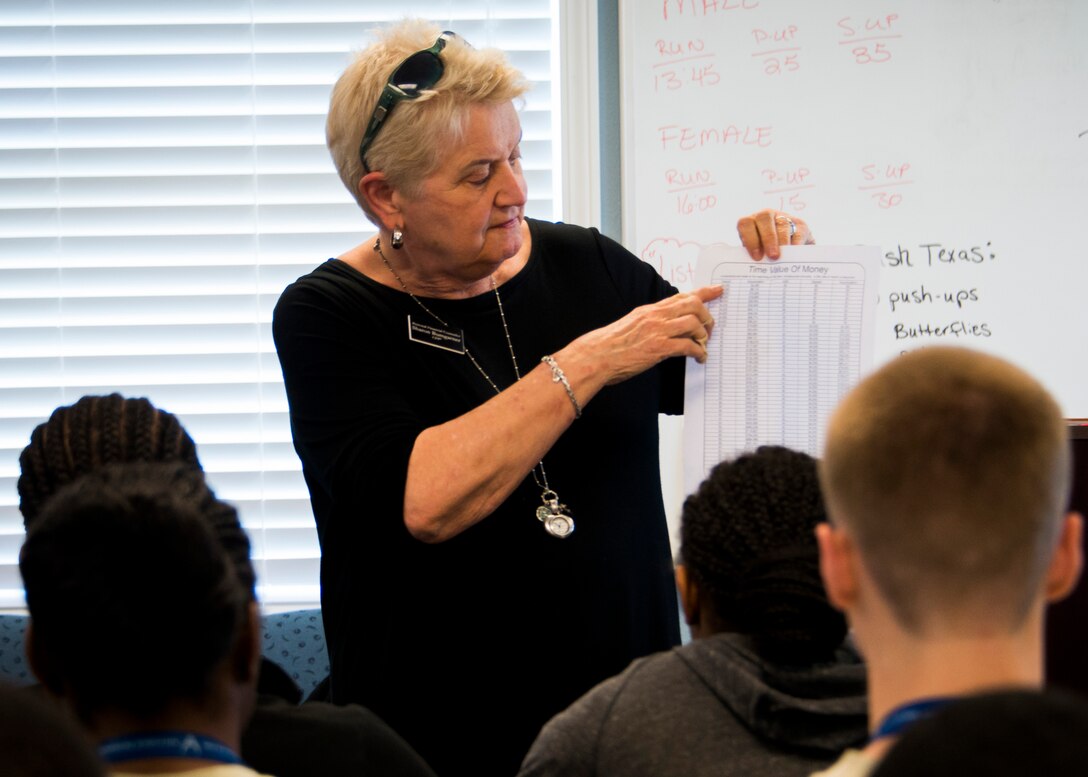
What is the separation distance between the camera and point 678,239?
9.52 feet

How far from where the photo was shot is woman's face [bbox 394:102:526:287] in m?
1.76

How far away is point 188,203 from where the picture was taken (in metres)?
3.08

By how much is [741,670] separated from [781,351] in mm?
718

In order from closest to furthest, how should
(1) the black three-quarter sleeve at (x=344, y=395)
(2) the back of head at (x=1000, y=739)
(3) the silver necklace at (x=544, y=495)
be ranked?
1. (2) the back of head at (x=1000, y=739)
2. (1) the black three-quarter sleeve at (x=344, y=395)
3. (3) the silver necklace at (x=544, y=495)

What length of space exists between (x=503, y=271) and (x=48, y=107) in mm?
1771

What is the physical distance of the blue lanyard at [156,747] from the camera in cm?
90

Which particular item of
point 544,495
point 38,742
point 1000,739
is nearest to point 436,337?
point 544,495

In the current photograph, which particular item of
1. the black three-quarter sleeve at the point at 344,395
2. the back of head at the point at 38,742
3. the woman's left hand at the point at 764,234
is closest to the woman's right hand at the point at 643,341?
the woman's left hand at the point at 764,234

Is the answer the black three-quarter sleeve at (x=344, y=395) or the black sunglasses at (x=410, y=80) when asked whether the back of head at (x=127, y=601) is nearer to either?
the black three-quarter sleeve at (x=344, y=395)

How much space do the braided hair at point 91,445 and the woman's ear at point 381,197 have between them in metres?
0.54

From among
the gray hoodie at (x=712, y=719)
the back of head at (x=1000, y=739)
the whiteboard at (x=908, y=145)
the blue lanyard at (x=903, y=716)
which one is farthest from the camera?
the whiteboard at (x=908, y=145)

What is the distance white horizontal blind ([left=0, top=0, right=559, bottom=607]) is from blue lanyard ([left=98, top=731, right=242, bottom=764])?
2.21m

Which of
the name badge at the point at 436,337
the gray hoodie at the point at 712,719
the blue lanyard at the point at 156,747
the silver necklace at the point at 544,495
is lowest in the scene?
the gray hoodie at the point at 712,719

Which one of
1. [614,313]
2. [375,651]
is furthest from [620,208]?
[375,651]
